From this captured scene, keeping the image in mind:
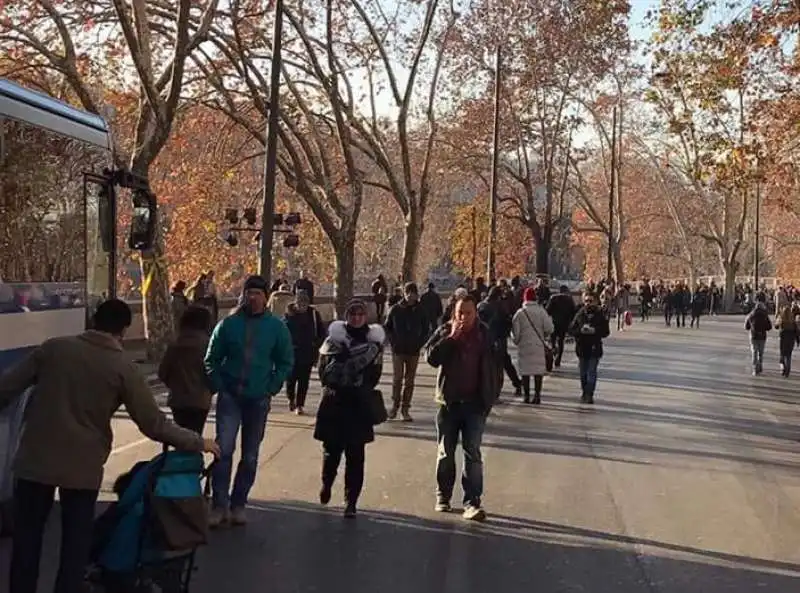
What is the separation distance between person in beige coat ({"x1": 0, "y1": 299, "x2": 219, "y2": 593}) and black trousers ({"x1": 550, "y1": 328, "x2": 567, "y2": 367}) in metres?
18.0

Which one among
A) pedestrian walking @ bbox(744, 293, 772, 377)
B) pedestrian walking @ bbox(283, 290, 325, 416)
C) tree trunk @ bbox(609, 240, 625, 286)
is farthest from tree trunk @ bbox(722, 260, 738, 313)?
pedestrian walking @ bbox(283, 290, 325, 416)

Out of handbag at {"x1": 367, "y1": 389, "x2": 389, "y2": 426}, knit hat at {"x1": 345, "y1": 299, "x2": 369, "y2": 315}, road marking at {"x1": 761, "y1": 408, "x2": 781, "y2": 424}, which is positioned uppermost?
knit hat at {"x1": 345, "y1": 299, "x2": 369, "y2": 315}

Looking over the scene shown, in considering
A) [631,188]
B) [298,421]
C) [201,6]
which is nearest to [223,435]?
[298,421]

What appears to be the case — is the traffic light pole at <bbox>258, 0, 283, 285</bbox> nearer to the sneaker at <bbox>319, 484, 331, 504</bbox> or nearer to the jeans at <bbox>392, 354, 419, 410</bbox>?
the jeans at <bbox>392, 354, 419, 410</bbox>

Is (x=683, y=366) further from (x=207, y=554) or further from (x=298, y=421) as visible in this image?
(x=207, y=554)

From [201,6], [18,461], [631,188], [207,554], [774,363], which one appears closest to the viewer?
[18,461]

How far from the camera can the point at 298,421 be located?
15414 millimetres

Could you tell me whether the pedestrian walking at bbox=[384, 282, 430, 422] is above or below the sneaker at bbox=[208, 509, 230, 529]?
above

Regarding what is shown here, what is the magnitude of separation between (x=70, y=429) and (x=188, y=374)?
3.23 m

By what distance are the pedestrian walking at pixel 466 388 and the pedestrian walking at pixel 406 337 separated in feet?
19.7

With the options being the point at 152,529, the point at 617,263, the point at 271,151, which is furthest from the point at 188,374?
the point at 617,263

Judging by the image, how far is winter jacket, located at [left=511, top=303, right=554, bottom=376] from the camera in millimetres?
18172

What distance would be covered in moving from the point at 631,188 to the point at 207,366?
78.8 meters

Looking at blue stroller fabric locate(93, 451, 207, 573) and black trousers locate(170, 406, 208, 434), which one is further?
black trousers locate(170, 406, 208, 434)
